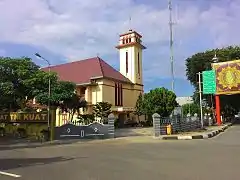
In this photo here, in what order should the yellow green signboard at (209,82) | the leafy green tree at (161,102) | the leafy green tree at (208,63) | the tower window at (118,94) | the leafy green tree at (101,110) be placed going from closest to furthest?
1. the yellow green signboard at (209,82)
2. the leafy green tree at (101,110)
3. the leafy green tree at (161,102)
4. the tower window at (118,94)
5. the leafy green tree at (208,63)

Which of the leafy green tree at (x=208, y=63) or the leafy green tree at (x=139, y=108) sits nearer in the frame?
the leafy green tree at (x=139, y=108)

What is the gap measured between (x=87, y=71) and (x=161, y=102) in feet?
37.4

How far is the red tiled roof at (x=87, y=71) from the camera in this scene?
48013 millimetres

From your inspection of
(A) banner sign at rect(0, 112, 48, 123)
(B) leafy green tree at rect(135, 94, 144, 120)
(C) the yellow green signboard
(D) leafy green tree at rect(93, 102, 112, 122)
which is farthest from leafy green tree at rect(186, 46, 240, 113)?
(A) banner sign at rect(0, 112, 48, 123)

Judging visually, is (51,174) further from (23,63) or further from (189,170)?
(23,63)

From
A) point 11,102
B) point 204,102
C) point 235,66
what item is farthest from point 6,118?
point 204,102

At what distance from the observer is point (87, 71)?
49625mm

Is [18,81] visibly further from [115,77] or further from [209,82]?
[209,82]

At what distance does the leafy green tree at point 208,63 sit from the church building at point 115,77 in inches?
335

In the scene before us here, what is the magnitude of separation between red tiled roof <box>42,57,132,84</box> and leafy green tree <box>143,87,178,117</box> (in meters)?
6.43

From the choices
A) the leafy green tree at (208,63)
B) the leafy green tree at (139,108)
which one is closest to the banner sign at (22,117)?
the leafy green tree at (139,108)

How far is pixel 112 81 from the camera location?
A: 4900cm

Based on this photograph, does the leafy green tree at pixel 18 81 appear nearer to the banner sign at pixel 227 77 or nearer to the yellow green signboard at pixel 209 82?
the yellow green signboard at pixel 209 82

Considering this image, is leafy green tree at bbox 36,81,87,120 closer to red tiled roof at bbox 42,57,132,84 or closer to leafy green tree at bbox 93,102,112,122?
leafy green tree at bbox 93,102,112,122
